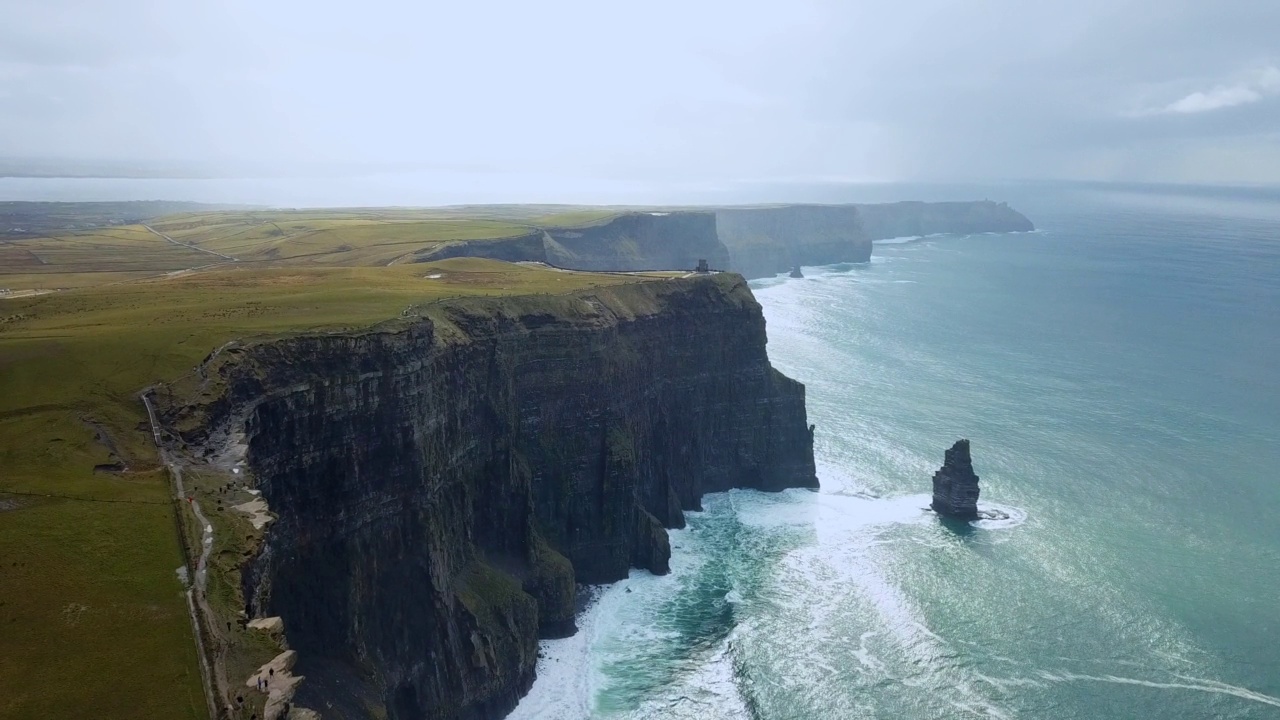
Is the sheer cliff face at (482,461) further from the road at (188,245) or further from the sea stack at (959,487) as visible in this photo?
the road at (188,245)

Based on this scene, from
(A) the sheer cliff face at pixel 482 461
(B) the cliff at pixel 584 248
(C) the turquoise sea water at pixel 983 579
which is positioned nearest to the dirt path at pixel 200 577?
(A) the sheer cliff face at pixel 482 461

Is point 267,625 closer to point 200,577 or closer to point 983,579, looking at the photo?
point 200,577

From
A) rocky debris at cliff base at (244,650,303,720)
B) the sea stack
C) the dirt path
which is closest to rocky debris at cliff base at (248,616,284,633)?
the dirt path

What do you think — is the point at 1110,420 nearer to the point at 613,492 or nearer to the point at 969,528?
the point at 969,528

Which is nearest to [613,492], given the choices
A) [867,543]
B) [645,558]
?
[645,558]

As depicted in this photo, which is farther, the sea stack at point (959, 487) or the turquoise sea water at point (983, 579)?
the sea stack at point (959, 487)

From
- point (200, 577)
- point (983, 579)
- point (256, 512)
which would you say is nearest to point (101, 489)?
point (256, 512)

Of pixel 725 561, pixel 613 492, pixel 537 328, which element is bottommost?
pixel 725 561
